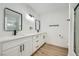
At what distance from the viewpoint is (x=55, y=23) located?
3.81 meters

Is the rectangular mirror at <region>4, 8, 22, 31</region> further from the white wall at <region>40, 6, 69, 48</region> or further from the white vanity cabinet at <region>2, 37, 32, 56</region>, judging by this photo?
the white wall at <region>40, 6, 69, 48</region>

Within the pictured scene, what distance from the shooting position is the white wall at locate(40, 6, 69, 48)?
11.0 feet

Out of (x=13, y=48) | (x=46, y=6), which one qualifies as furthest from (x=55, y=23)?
(x=13, y=48)

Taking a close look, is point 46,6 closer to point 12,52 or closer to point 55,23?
point 55,23

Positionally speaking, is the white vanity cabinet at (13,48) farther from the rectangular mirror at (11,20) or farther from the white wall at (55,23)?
the white wall at (55,23)

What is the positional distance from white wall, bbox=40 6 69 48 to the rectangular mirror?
2.19 meters

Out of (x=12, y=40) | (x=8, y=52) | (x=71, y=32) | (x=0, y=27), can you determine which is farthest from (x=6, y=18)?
(x=71, y=32)

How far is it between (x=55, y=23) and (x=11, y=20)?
8.33 feet

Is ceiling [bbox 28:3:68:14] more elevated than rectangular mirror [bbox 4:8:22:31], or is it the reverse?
ceiling [bbox 28:3:68:14]

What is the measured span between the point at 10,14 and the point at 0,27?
18.4 inches

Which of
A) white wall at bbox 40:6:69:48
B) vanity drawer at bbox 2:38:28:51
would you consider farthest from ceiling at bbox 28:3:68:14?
vanity drawer at bbox 2:38:28:51

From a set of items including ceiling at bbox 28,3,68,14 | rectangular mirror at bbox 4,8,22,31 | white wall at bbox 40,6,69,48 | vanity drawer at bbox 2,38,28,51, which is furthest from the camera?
white wall at bbox 40,6,69,48

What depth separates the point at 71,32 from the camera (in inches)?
72.7

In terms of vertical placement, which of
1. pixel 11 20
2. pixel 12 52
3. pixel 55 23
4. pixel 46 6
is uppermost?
pixel 46 6
